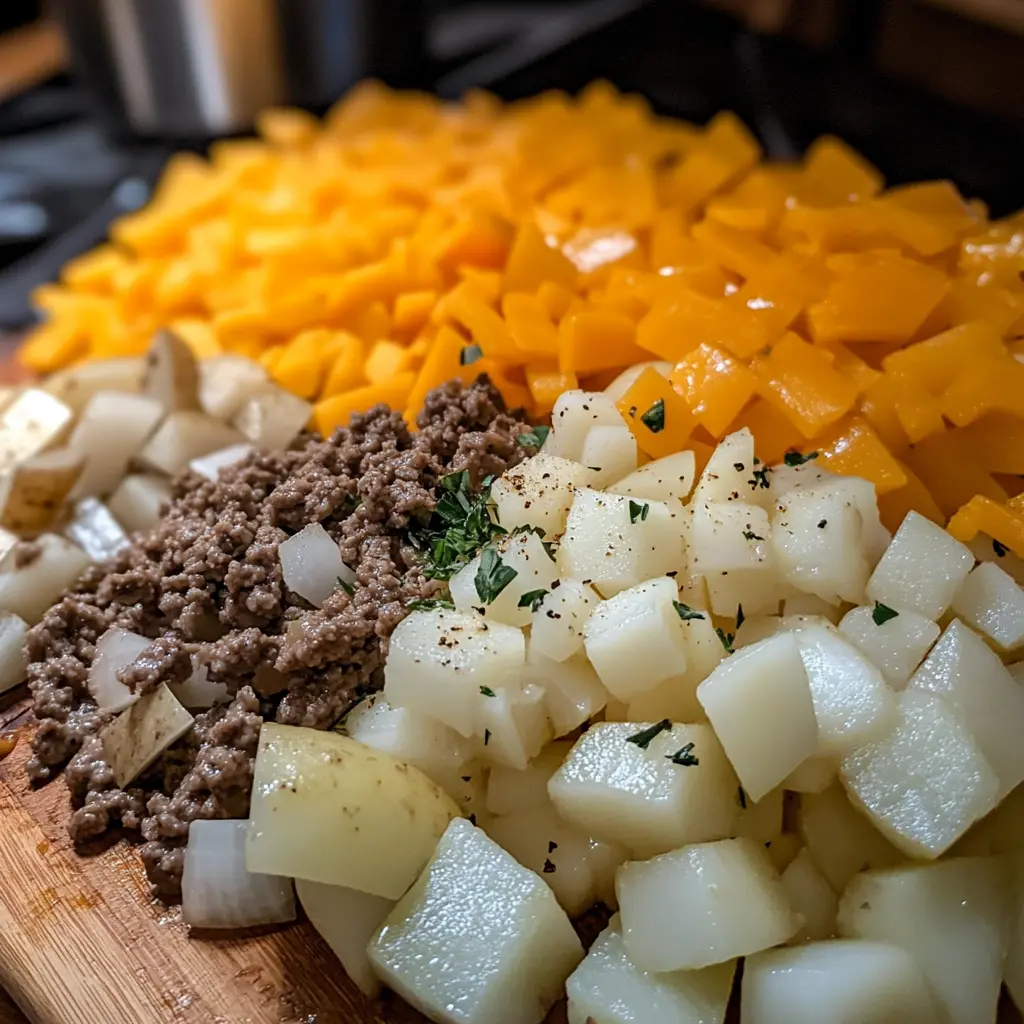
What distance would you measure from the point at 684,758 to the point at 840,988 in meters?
0.36

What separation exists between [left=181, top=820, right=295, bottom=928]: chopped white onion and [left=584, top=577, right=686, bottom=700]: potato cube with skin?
613 mm

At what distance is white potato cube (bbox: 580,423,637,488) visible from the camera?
69.5 inches

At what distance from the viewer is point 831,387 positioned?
1.79m

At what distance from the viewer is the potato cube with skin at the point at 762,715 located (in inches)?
54.1

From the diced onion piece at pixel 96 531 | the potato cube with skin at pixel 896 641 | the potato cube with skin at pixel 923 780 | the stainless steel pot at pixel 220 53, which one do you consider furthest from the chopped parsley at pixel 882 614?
the stainless steel pot at pixel 220 53

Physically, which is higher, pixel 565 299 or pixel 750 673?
pixel 565 299

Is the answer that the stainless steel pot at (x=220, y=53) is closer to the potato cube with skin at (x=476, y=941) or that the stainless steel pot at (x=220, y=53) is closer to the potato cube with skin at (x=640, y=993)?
the potato cube with skin at (x=476, y=941)

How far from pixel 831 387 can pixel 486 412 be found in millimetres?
676

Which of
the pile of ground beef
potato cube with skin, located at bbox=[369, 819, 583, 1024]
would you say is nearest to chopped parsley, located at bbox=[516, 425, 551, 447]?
the pile of ground beef

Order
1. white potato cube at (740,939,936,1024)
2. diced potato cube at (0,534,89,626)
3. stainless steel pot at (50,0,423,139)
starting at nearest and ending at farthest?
white potato cube at (740,939,936,1024), diced potato cube at (0,534,89,626), stainless steel pot at (50,0,423,139)

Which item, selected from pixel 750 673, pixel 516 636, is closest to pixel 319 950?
pixel 516 636

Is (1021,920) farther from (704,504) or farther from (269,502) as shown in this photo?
(269,502)

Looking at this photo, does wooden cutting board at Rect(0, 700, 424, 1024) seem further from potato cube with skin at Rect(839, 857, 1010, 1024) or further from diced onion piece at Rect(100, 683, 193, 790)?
potato cube with skin at Rect(839, 857, 1010, 1024)

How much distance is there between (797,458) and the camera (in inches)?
69.8
